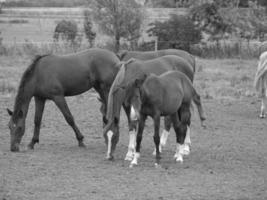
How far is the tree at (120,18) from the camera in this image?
29.1 meters

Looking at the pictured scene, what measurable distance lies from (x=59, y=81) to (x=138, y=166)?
2.45 meters

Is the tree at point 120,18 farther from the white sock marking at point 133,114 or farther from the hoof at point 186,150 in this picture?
the white sock marking at point 133,114

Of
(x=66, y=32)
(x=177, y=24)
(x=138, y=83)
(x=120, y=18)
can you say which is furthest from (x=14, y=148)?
(x=177, y=24)

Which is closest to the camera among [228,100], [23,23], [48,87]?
[48,87]

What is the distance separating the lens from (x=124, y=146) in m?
11.3

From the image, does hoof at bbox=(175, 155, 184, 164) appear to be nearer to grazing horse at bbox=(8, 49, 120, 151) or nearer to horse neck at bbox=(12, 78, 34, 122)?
grazing horse at bbox=(8, 49, 120, 151)

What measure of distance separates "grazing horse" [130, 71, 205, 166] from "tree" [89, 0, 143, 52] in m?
19.3

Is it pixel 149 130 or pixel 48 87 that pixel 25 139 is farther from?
pixel 149 130

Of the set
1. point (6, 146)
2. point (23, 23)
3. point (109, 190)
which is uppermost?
point (109, 190)

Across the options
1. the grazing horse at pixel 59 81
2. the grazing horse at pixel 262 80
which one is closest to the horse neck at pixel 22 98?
the grazing horse at pixel 59 81

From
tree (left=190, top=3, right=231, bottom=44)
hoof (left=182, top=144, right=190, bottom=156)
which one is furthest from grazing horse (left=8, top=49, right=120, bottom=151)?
tree (left=190, top=3, right=231, bottom=44)

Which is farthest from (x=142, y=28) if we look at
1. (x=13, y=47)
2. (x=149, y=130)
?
(x=149, y=130)

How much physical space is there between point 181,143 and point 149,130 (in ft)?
9.85

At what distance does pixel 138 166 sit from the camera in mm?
9477
